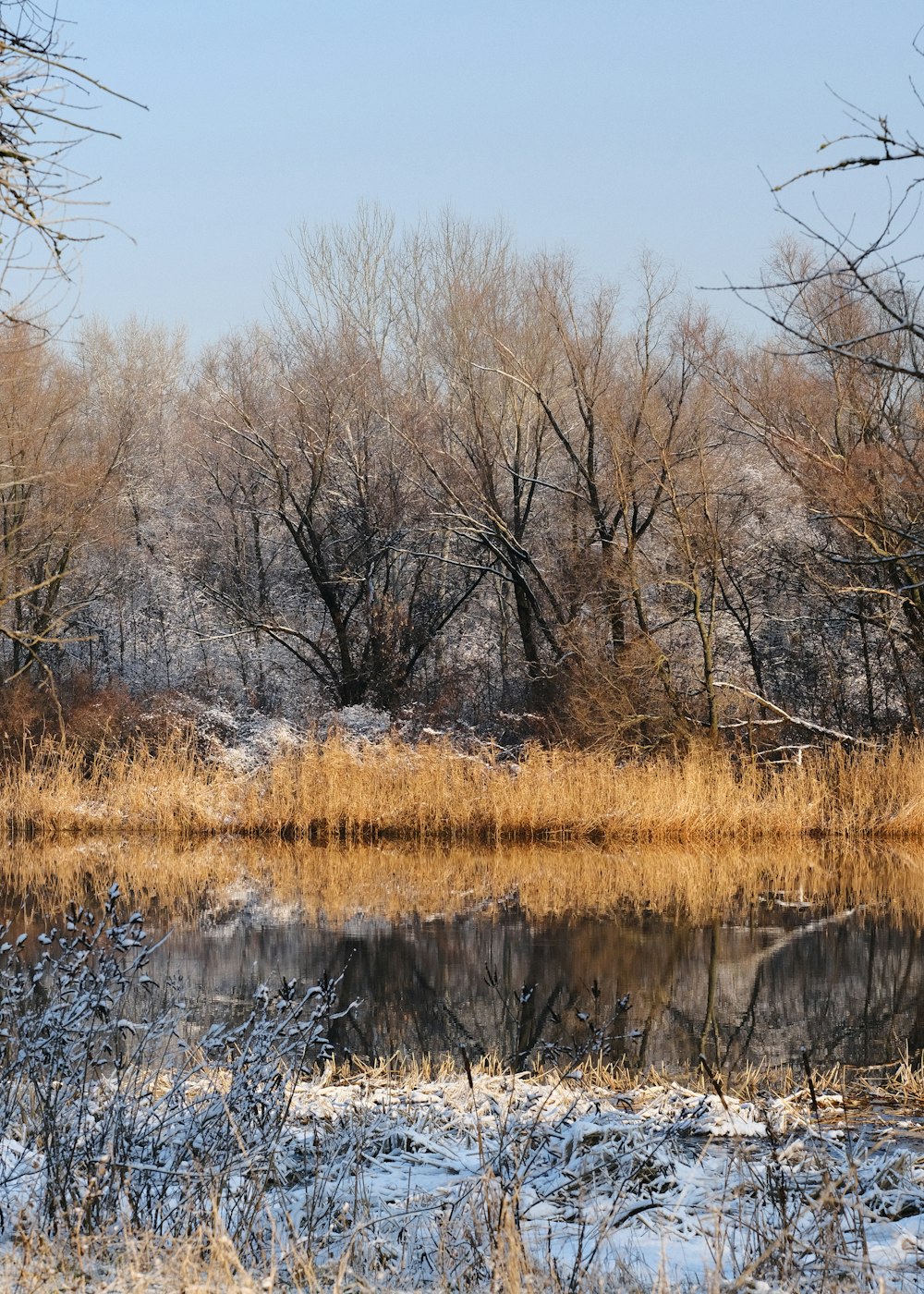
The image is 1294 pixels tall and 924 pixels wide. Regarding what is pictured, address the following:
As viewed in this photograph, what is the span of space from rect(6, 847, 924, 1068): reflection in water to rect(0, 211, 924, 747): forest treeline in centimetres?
423

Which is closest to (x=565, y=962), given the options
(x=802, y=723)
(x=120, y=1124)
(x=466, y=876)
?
(x=466, y=876)

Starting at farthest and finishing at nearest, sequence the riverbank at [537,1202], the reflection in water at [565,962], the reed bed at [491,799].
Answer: the reed bed at [491,799] → the reflection in water at [565,962] → the riverbank at [537,1202]

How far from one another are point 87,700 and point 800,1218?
21014 mm

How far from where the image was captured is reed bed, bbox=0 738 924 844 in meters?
17.5

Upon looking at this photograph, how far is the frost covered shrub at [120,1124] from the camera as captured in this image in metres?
3.85

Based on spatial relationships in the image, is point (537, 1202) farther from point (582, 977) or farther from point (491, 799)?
point (491, 799)

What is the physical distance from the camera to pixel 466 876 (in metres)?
15.4

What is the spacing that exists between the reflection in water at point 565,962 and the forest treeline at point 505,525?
13.9ft

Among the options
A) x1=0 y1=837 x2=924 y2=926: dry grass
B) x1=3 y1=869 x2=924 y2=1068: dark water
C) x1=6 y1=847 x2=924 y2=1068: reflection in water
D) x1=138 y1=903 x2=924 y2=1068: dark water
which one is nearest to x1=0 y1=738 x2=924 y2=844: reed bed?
x1=0 y1=837 x2=924 y2=926: dry grass

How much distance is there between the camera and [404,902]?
1398 centimetres

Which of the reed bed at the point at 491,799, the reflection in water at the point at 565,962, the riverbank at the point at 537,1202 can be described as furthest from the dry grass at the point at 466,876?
the riverbank at the point at 537,1202

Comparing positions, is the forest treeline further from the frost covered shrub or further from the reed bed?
the frost covered shrub

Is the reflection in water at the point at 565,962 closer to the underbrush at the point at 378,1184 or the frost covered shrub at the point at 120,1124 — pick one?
the underbrush at the point at 378,1184

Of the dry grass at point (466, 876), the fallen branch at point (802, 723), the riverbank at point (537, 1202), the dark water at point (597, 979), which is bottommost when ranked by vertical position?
the dark water at point (597, 979)
